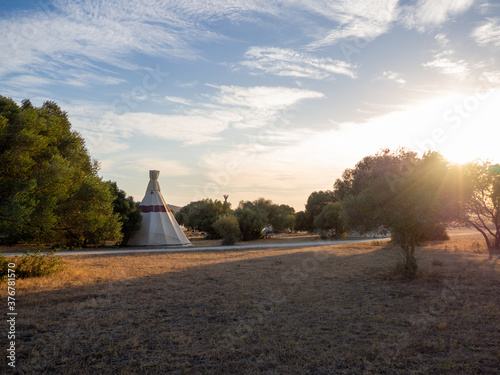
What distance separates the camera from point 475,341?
732cm

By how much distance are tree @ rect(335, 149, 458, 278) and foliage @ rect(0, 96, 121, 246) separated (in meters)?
11.8

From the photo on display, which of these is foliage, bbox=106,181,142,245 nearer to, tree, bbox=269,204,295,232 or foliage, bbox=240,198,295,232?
foliage, bbox=240,198,295,232

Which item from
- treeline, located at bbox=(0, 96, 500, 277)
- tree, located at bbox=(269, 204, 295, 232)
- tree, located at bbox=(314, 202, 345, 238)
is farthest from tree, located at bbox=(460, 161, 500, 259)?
tree, located at bbox=(269, 204, 295, 232)

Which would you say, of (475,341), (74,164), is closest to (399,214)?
(475,341)

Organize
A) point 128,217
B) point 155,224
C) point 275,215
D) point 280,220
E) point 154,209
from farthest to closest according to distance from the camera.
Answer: point 275,215 < point 280,220 < point 154,209 < point 155,224 < point 128,217

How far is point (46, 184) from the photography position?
13453mm

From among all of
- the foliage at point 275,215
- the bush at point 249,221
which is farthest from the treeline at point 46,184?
the foliage at point 275,215

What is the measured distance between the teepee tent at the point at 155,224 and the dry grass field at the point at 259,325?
69.3ft

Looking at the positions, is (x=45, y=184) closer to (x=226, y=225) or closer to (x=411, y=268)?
(x=411, y=268)

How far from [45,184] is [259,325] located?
33.1 feet

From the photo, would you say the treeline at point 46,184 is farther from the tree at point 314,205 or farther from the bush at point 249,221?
the tree at point 314,205

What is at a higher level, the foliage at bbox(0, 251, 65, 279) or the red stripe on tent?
the red stripe on tent

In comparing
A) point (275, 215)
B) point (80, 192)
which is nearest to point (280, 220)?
point (275, 215)

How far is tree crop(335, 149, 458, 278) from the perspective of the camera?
13664 millimetres
